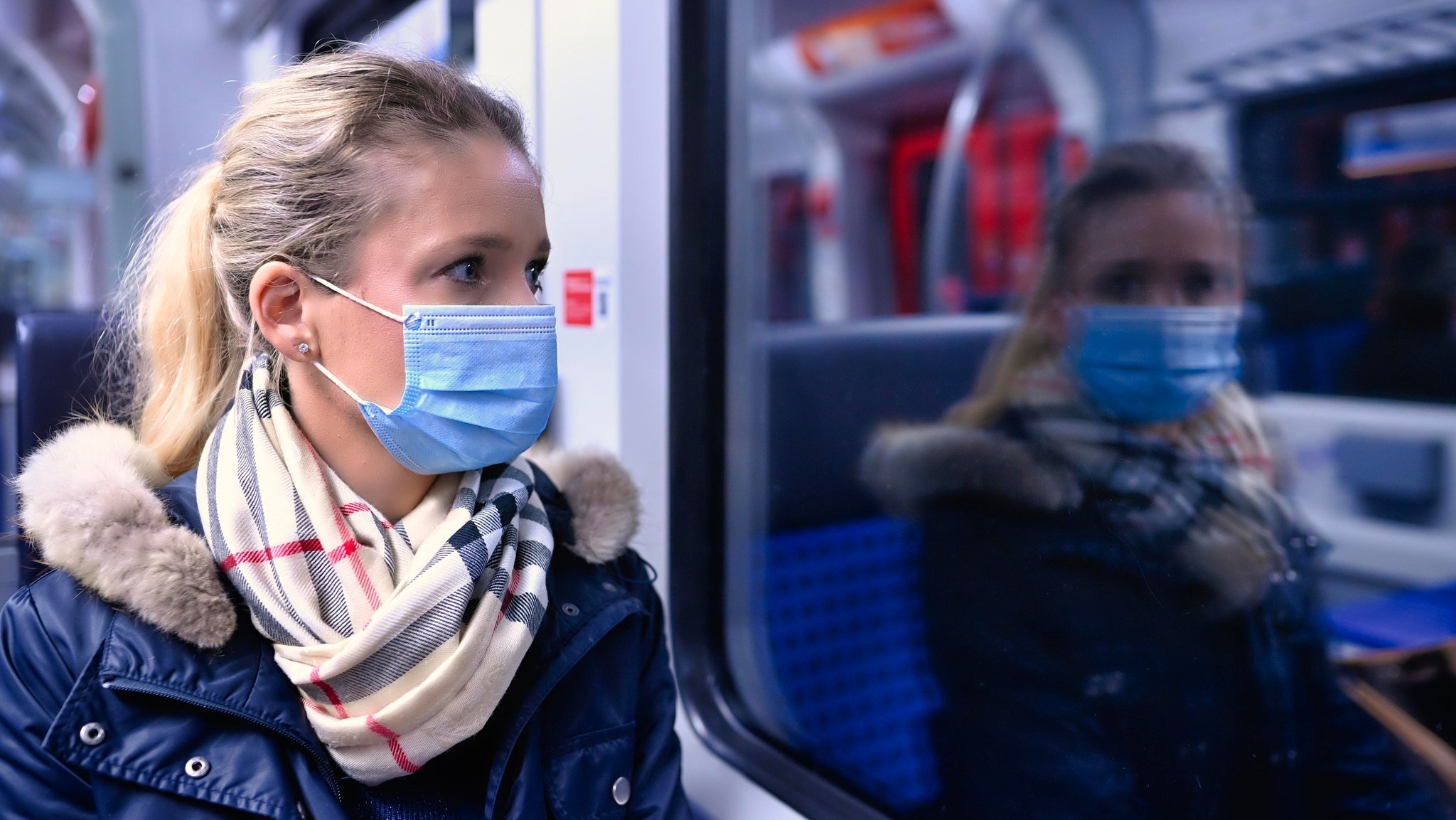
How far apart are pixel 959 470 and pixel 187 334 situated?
4.34 feet

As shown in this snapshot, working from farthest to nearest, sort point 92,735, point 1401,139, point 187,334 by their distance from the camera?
point 1401,139 < point 187,334 < point 92,735

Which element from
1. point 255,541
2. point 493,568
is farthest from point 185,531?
point 493,568

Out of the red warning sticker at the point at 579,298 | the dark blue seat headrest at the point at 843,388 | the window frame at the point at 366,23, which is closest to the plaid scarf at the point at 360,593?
the window frame at the point at 366,23

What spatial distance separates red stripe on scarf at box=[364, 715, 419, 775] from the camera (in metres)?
1.04

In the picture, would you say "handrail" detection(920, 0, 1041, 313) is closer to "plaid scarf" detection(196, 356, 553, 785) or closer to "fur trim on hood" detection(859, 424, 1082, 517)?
"fur trim on hood" detection(859, 424, 1082, 517)

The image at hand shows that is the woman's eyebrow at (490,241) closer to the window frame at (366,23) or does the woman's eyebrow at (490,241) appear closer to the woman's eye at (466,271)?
the woman's eye at (466,271)

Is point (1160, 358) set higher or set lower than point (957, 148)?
lower

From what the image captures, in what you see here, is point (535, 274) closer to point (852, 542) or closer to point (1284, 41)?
point (852, 542)

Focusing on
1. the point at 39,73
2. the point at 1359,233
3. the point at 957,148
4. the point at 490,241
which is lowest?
the point at 490,241

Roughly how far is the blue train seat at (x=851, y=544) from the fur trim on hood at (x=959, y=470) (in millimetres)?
99

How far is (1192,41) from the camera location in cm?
333

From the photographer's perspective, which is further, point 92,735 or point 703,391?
point 703,391

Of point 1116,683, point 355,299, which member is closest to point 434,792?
point 355,299

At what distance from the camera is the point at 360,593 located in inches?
42.9
